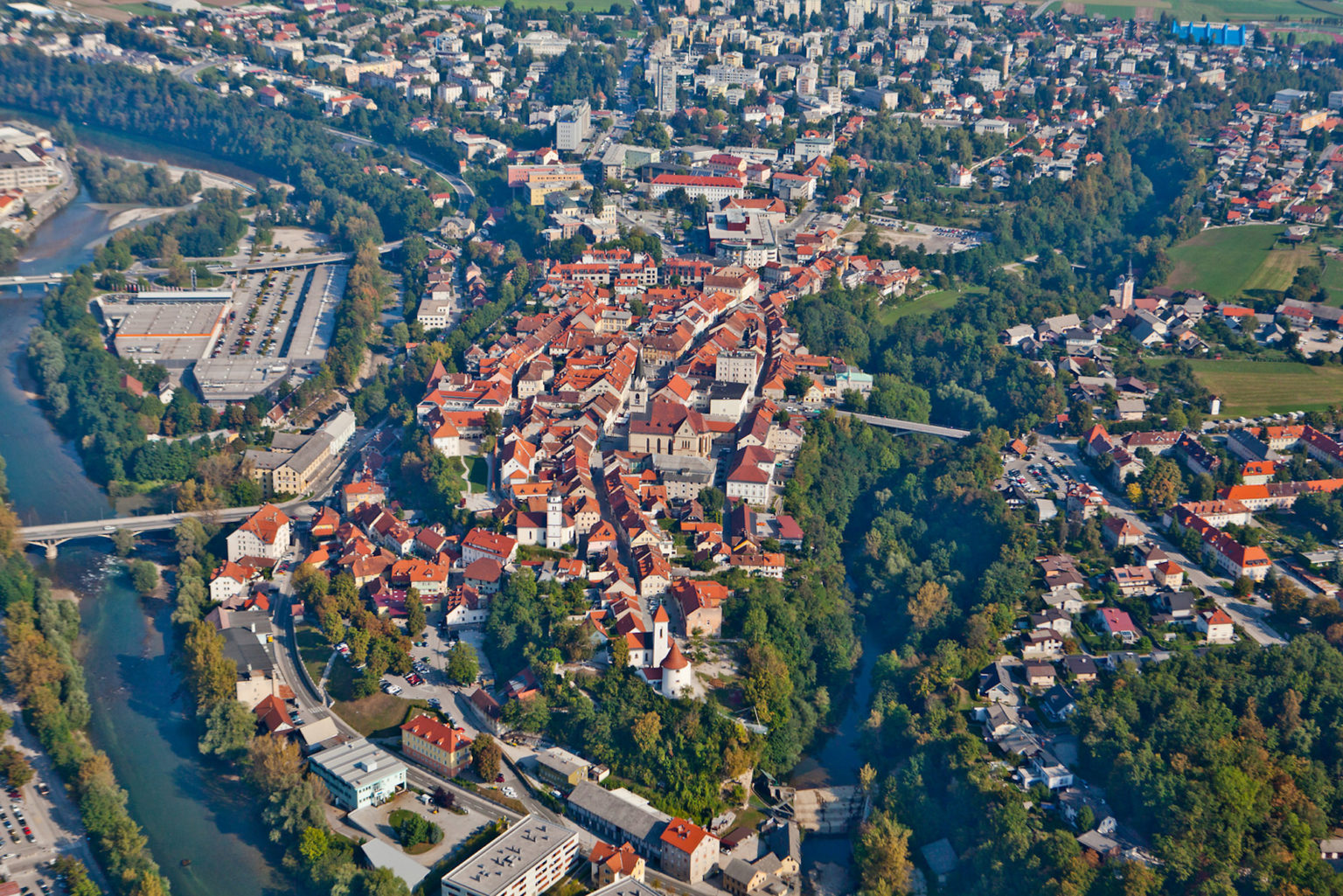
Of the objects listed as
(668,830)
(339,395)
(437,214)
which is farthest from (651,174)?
(668,830)

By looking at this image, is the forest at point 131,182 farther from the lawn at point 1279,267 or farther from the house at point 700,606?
the lawn at point 1279,267

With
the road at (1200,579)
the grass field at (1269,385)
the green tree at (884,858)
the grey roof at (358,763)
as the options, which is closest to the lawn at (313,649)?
the grey roof at (358,763)

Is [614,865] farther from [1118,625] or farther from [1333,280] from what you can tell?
[1333,280]

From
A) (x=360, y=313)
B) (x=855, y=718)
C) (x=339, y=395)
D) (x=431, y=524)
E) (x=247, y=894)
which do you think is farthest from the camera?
(x=360, y=313)

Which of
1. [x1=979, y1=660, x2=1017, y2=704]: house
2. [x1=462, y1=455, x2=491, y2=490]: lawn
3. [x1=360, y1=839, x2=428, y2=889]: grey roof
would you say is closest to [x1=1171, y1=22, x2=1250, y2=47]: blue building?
[x1=462, y1=455, x2=491, y2=490]: lawn

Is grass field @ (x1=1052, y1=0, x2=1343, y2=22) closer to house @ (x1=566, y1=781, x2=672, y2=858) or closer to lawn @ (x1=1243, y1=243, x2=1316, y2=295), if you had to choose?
lawn @ (x1=1243, y1=243, x2=1316, y2=295)

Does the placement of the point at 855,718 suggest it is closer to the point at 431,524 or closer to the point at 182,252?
the point at 431,524

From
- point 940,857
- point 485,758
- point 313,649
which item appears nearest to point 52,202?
point 313,649
